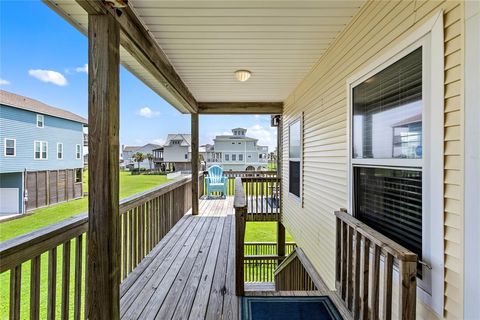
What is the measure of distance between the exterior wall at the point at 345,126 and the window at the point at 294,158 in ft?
0.85

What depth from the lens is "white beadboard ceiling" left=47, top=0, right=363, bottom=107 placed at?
2.17m

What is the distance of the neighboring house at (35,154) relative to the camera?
103 inches

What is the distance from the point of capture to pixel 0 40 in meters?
1.62

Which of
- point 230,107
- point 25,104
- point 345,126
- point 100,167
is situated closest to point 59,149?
point 25,104

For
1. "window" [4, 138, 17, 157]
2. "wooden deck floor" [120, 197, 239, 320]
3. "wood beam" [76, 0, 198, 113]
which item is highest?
"wood beam" [76, 0, 198, 113]

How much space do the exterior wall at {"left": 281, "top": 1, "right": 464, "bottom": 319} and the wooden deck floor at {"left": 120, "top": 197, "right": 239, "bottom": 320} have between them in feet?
4.54

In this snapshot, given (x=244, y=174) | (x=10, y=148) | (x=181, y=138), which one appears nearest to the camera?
(x=10, y=148)

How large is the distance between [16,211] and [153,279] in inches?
60.1

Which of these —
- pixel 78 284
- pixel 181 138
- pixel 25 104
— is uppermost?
pixel 181 138

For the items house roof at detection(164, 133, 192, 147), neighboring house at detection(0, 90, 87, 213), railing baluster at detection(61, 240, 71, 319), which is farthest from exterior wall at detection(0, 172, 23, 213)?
house roof at detection(164, 133, 192, 147)

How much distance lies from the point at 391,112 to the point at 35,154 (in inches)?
167

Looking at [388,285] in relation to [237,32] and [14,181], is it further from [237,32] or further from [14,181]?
[14,181]

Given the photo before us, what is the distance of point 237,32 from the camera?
2.61 m

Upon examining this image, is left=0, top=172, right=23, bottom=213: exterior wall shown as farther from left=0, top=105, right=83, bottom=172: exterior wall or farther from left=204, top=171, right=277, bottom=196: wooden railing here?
left=204, top=171, right=277, bottom=196: wooden railing
